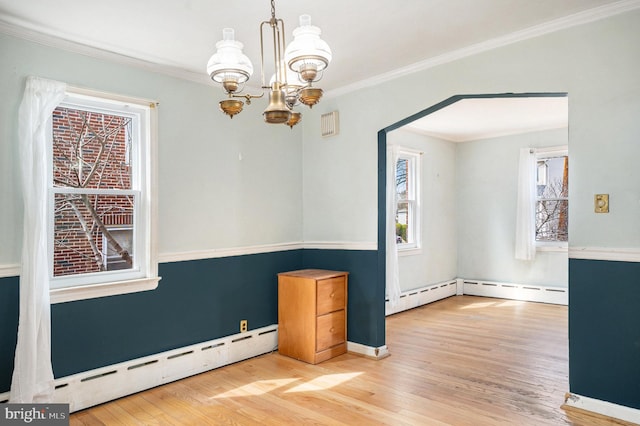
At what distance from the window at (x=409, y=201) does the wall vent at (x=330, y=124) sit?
2197 millimetres

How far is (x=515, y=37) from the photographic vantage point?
3.12 m

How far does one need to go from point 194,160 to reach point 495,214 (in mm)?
5152

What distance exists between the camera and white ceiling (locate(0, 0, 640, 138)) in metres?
2.62

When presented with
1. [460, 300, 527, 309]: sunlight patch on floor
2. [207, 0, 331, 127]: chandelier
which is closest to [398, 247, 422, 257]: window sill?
[460, 300, 527, 309]: sunlight patch on floor

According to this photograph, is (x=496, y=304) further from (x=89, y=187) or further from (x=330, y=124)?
(x=89, y=187)

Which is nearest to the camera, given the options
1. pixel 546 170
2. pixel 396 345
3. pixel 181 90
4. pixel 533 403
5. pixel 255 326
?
pixel 533 403

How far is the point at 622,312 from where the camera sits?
2752 millimetres

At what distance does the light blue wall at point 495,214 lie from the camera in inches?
257

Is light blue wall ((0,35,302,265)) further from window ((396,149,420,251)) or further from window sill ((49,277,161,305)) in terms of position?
window ((396,149,420,251))

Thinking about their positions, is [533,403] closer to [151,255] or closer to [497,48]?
[497,48]

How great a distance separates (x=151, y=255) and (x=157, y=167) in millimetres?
716

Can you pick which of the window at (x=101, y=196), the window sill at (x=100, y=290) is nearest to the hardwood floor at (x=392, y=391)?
the window sill at (x=100, y=290)

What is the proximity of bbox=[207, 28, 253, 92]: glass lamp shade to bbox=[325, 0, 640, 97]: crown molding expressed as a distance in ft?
6.68

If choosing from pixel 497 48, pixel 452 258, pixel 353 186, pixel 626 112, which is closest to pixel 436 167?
pixel 452 258
